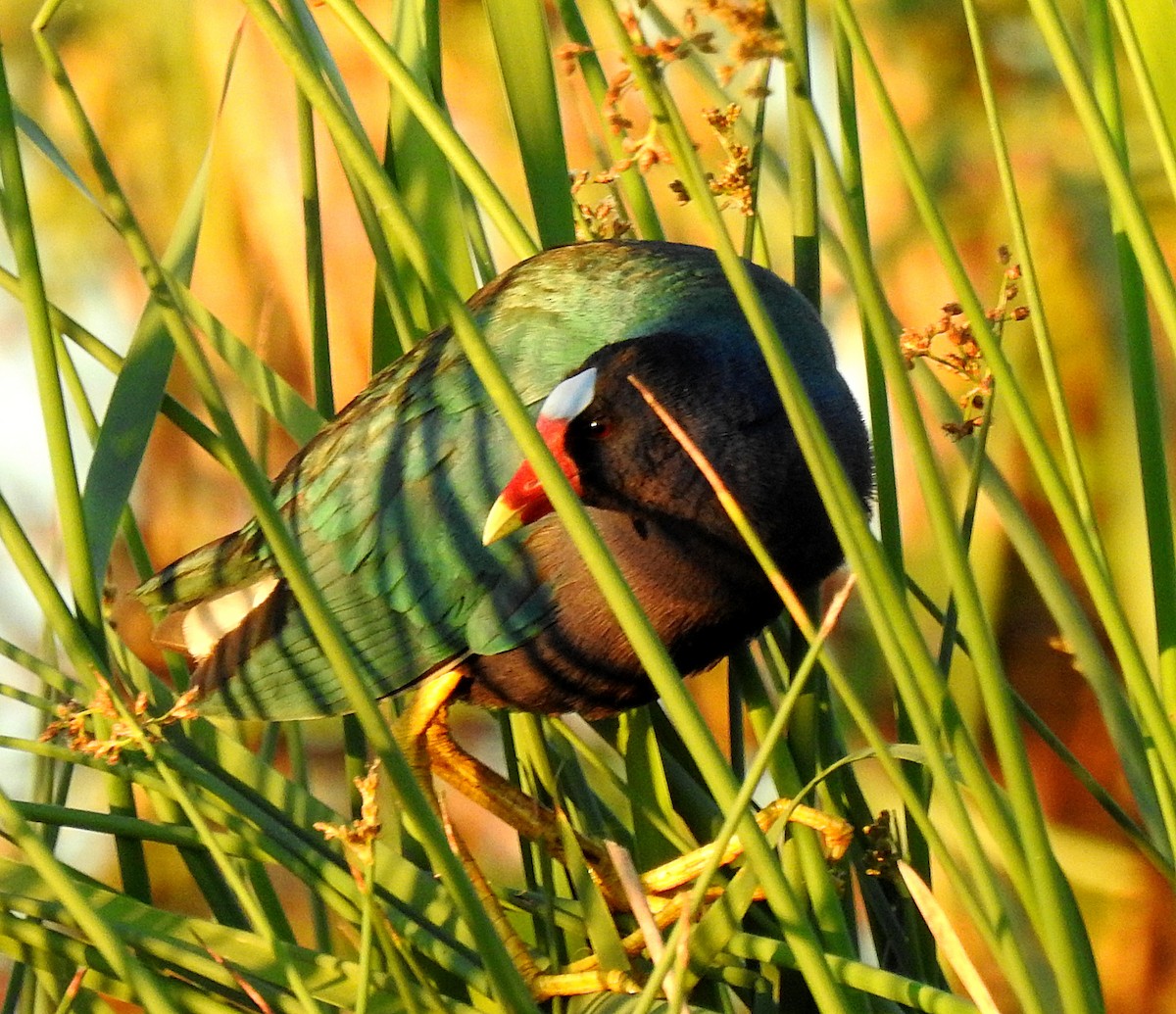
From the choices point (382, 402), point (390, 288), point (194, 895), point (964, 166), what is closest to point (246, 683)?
point (382, 402)

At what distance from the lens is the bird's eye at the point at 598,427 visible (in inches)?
49.9

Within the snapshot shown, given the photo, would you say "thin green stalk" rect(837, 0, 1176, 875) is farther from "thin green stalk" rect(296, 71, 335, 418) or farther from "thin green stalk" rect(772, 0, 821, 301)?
"thin green stalk" rect(296, 71, 335, 418)

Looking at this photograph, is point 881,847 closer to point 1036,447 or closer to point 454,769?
point 1036,447

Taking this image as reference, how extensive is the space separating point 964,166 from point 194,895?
4.34 ft

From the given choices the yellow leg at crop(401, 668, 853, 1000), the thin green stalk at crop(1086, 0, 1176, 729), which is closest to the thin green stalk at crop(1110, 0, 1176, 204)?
the thin green stalk at crop(1086, 0, 1176, 729)

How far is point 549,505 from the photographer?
1210 millimetres

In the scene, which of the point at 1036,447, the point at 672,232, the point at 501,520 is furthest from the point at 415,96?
the point at 672,232

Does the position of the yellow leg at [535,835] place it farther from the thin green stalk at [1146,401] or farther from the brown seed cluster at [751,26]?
the brown seed cluster at [751,26]

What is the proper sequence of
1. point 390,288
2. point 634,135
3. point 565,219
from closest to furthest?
point 390,288
point 565,219
point 634,135

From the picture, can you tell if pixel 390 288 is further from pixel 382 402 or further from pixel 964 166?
pixel 964 166

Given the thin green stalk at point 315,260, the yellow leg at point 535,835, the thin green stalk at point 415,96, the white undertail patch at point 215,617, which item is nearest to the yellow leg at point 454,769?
the yellow leg at point 535,835

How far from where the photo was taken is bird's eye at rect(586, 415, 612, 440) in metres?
1.27

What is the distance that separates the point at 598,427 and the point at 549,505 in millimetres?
104

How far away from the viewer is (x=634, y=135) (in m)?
1.44
